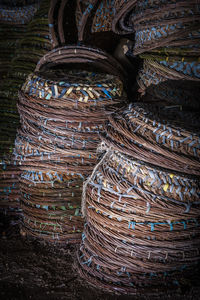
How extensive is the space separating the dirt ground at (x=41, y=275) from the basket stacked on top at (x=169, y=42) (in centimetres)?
141

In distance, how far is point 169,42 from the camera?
2.14 metres

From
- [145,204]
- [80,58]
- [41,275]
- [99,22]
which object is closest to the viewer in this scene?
[145,204]

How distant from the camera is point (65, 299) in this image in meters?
1.82

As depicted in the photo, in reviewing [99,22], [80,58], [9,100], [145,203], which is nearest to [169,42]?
[80,58]

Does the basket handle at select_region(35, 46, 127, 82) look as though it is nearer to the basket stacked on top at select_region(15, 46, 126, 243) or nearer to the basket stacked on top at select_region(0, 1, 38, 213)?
the basket stacked on top at select_region(15, 46, 126, 243)

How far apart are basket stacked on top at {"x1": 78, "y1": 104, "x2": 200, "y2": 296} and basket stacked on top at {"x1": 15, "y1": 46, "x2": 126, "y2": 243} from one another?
0.25 metres

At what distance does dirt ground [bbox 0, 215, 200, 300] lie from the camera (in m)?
1.82

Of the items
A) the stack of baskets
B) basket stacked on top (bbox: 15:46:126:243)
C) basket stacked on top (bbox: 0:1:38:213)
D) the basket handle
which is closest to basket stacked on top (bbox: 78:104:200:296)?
basket stacked on top (bbox: 15:46:126:243)

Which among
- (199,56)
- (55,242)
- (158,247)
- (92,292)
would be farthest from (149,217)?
(199,56)

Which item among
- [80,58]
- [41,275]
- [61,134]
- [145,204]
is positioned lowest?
[41,275]

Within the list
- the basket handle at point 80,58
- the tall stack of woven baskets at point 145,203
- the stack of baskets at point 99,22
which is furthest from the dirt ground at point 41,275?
the stack of baskets at point 99,22

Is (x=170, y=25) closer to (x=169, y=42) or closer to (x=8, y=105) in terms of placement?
(x=169, y=42)

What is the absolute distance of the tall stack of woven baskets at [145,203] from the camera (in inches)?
61.3

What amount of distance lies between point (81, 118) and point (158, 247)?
3.02 feet
